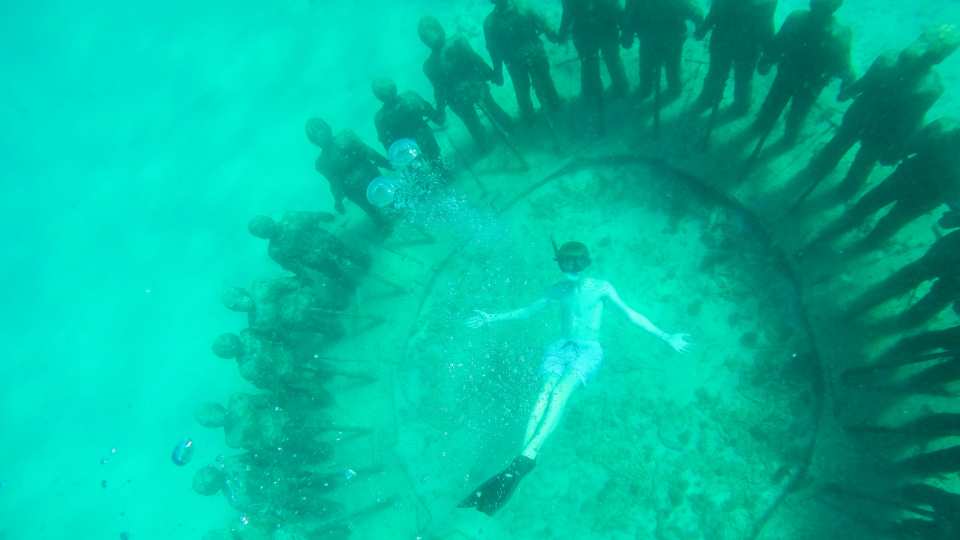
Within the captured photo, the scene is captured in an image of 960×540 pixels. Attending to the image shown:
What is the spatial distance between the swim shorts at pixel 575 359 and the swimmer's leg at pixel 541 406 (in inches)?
4.3

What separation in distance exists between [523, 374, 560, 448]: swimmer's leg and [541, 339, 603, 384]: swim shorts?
11cm

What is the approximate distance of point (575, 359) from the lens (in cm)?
680

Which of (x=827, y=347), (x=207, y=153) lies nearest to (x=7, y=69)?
(x=207, y=153)

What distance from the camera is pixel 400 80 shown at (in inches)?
639

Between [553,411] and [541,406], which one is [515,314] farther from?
[553,411]

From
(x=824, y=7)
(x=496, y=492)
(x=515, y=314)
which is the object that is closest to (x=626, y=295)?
(x=515, y=314)

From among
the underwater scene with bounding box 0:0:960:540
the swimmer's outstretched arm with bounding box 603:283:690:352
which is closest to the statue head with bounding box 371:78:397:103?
the underwater scene with bounding box 0:0:960:540

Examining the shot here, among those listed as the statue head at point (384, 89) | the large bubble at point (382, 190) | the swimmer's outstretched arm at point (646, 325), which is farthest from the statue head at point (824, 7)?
the large bubble at point (382, 190)

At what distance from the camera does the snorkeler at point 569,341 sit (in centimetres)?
638

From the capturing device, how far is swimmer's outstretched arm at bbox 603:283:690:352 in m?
6.39

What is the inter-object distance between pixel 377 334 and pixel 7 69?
43.8 meters

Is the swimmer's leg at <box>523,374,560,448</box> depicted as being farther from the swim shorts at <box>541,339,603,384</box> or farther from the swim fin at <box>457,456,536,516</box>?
the swim fin at <box>457,456,536,516</box>

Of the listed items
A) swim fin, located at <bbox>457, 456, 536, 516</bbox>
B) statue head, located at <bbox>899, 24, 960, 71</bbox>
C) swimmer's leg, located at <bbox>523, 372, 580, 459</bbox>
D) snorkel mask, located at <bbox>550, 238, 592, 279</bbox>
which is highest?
statue head, located at <bbox>899, 24, 960, 71</bbox>

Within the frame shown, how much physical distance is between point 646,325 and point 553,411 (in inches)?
65.3
